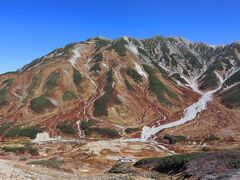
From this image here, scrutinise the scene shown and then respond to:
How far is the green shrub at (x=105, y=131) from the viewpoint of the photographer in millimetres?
191250

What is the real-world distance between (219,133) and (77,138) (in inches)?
2698

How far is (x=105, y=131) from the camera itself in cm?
19388

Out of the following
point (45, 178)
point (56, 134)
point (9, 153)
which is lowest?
point (45, 178)

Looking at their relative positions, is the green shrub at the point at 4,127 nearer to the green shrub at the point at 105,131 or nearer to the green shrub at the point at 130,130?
the green shrub at the point at 105,131

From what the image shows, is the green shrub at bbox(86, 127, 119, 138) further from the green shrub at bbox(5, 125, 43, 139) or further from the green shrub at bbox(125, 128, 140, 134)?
the green shrub at bbox(5, 125, 43, 139)

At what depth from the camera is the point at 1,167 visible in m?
42.0

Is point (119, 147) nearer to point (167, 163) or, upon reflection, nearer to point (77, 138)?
point (77, 138)

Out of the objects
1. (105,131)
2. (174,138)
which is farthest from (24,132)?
(174,138)

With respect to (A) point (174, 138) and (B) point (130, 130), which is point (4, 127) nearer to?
(B) point (130, 130)

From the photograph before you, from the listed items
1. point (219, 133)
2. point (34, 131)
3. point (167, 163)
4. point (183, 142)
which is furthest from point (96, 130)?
point (167, 163)

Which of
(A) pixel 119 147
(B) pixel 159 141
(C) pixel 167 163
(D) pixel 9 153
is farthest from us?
(B) pixel 159 141

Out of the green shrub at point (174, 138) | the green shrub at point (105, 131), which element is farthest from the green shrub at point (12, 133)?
the green shrub at point (174, 138)

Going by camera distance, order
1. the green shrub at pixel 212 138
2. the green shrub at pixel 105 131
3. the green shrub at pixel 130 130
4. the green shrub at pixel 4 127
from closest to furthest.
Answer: the green shrub at pixel 212 138 → the green shrub at pixel 4 127 → the green shrub at pixel 105 131 → the green shrub at pixel 130 130

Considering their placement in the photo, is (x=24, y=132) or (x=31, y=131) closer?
(x=24, y=132)
